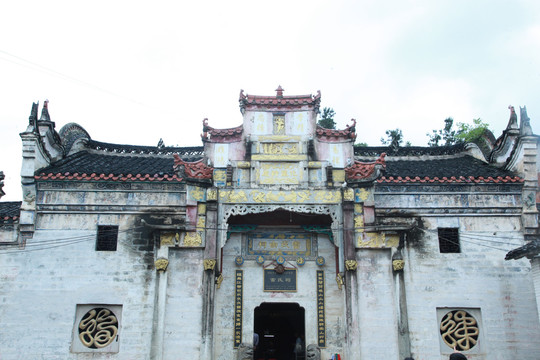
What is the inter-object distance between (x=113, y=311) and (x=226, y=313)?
3.42 metres

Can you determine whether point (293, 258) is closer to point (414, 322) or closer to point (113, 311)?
point (414, 322)

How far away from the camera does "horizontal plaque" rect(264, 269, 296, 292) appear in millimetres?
15781

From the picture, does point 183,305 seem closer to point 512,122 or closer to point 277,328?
point 277,328

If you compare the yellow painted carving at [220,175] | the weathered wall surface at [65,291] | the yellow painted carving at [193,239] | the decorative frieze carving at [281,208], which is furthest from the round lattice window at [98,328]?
the yellow painted carving at [220,175]

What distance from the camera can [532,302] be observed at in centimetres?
1438

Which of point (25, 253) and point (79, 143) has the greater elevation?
point (79, 143)

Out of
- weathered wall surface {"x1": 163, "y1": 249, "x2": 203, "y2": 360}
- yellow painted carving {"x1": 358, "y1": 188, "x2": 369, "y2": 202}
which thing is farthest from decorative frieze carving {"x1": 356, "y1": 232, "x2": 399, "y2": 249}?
weathered wall surface {"x1": 163, "y1": 249, "x2": 203, "y2": 360}

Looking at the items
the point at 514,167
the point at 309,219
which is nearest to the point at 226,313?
the point at 309,219

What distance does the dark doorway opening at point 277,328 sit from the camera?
17969mm

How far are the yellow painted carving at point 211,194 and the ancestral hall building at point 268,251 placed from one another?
0.03 meters

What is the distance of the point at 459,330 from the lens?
47.0ft

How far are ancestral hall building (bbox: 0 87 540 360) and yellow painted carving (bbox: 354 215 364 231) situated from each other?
0.13 ft

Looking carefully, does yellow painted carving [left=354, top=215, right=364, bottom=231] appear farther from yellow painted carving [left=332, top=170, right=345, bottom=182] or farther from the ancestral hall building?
yellow painted carving [left=332, top=170, right=345, bottom=182]

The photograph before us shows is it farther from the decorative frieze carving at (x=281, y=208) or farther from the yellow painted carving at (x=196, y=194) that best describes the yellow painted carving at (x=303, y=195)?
the yellow painted carving at (x=196, y=194)
